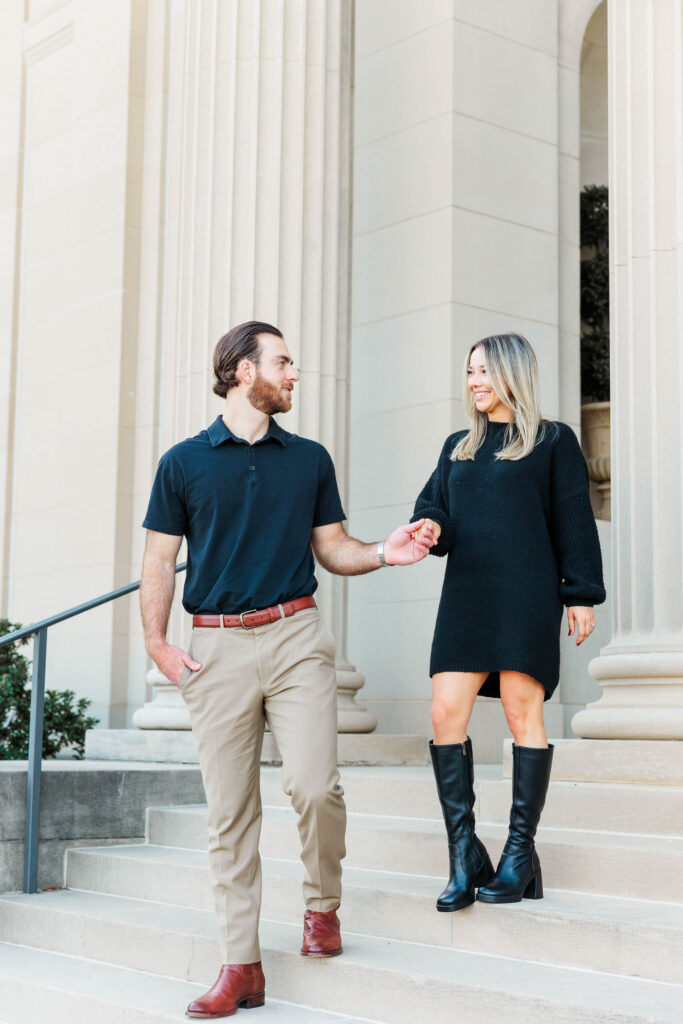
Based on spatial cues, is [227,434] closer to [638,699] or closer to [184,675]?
[184,675]

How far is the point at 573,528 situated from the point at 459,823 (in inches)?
44.6

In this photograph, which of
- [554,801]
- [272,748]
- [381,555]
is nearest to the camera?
[381,555]

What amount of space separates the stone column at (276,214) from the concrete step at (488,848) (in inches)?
63.4

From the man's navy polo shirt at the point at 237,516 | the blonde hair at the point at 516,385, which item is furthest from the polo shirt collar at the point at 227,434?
the blonde hair at the point at 516,385

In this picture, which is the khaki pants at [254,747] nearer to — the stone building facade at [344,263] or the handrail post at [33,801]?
the stone building facade at [344,263]

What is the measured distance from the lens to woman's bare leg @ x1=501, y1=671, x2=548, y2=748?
4.65m

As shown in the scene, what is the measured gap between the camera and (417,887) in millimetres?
5195

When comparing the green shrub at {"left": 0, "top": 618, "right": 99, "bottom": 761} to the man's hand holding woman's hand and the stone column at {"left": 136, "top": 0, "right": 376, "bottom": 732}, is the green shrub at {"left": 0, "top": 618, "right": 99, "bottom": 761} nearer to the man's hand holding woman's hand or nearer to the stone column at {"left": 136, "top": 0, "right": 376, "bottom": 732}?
the stone column at {"left": 136, "top": 0, "right": 376, "bottom": 732}

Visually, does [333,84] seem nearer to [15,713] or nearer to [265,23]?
[265,23]

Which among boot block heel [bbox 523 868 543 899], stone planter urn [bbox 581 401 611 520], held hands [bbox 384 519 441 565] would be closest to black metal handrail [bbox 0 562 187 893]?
held hands [bbox 384 519 441 565]

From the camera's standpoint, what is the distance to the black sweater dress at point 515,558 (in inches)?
183

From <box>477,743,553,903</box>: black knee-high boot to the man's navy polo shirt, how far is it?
3.25ft

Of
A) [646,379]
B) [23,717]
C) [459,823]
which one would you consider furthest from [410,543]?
[23,717]

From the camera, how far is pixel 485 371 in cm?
476
